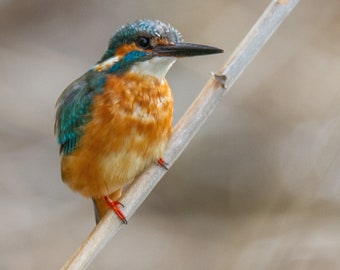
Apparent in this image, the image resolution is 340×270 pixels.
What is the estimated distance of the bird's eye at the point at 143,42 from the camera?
3.13 m

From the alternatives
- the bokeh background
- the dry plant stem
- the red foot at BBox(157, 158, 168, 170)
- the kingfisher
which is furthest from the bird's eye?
the bokeh background

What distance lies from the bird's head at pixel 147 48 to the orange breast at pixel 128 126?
0.15 ft

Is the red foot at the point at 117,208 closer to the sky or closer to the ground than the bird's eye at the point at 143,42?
closer to the ground

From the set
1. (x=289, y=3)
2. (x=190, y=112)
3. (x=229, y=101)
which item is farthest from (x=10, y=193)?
(x=289, y=3)

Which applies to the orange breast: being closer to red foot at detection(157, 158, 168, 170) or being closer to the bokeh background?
red foot at detection(157, 158, 168, 170)

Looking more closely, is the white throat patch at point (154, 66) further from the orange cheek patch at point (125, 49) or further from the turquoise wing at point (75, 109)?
the turquoise wing at point (75, 109)

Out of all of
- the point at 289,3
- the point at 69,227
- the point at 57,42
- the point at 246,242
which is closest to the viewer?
the point at 289,3

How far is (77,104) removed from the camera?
3.33 metres

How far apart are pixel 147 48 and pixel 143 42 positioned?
0.04 meters

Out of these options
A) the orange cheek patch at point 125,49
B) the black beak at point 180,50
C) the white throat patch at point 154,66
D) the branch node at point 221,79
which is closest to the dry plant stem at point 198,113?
the branch node at point 221,79

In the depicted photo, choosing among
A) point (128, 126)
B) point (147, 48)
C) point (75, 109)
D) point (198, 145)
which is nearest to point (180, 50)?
point (147, 48)

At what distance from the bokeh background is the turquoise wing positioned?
1.38m

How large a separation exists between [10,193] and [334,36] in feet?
7.17

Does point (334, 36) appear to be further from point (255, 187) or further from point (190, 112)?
point (190, 112)
